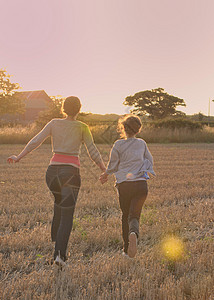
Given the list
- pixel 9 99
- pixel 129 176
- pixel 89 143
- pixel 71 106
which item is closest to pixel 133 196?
pixel 129 176

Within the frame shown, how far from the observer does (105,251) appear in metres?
3.90

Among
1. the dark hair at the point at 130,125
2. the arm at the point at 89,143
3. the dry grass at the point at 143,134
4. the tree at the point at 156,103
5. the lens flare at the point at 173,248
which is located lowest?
the lens flare at the point at 173,248

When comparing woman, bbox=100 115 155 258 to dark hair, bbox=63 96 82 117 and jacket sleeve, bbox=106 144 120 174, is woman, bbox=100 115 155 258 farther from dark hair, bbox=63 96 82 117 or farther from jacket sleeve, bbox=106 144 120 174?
dark hair, bbox=63 96 82 117

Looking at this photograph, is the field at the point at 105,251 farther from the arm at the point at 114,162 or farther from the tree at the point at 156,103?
the tree at the point at 156,103

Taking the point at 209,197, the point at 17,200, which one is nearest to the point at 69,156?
the point at 17,200

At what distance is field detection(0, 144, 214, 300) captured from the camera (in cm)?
288

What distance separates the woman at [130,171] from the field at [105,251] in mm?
448

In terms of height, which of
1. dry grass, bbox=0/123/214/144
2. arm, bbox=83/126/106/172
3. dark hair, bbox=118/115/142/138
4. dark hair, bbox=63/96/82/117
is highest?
dark hair, bbox=63/96/82/117

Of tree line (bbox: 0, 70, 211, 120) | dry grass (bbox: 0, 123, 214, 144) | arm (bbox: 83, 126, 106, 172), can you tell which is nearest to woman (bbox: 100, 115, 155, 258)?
arm (bbox: 83, 126, 106, 172)

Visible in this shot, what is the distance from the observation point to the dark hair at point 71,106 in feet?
11.4

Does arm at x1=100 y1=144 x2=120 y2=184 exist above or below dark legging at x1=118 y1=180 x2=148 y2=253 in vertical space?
above

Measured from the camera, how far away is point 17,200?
6.24 metres

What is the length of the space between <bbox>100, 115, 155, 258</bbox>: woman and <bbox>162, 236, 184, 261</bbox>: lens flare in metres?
0.53

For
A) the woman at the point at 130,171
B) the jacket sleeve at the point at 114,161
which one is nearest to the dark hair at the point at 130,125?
the woman at the point at 130,171
